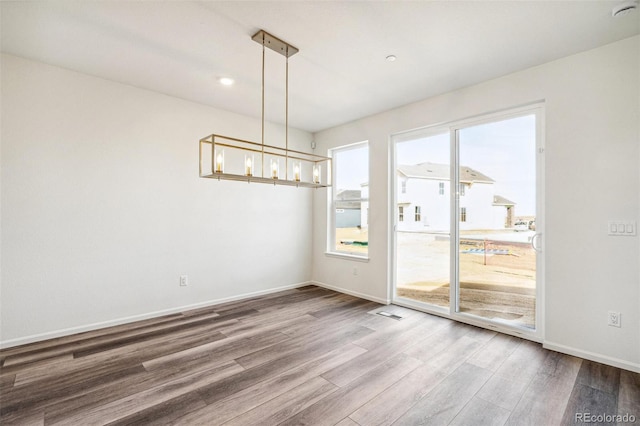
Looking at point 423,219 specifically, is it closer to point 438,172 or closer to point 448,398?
point 438,172

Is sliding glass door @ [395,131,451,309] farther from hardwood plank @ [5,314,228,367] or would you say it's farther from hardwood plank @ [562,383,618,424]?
hardwood plank @ [5,314,228,367]

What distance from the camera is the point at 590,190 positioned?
2625 millimetres

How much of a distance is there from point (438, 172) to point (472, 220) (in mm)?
759

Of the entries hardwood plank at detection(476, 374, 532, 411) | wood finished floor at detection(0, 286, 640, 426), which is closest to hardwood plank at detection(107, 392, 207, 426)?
wood finished floor at detection(0, 286, 640, 426)

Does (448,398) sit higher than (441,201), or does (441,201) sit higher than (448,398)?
(441,201)

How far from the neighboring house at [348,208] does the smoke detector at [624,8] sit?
10.8ft

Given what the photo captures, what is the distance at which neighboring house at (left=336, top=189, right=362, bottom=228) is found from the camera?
485 cm

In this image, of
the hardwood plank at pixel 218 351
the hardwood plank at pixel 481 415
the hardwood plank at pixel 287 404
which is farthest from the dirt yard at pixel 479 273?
the hardwood plank at pixel 287 404

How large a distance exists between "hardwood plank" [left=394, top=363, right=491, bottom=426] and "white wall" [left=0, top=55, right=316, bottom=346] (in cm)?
308

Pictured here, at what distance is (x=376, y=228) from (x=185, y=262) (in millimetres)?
2731

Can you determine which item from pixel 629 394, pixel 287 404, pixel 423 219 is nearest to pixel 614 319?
pixel 629 394

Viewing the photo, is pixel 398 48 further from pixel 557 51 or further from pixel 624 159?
pixel 624 159

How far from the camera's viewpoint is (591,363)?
253 cm

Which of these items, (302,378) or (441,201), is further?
(441,201)
